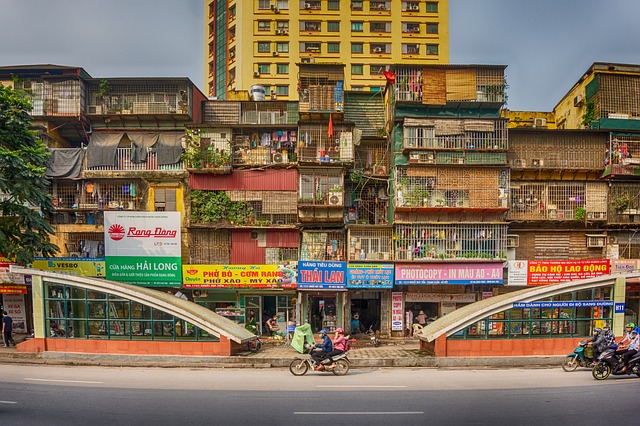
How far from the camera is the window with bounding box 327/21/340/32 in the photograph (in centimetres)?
4125

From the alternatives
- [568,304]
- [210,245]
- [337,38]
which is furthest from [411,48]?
[568,304]

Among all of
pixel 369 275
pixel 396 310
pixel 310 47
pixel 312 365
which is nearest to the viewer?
pixel 312 365

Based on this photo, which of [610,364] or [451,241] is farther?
[451,241]

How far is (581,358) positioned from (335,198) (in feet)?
43.1

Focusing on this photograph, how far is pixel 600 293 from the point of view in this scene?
1780 centimetres

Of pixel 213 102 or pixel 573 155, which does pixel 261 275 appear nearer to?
pixel 213 102

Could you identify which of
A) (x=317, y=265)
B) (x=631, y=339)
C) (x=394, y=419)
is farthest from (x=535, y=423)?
(x=317, y=265)

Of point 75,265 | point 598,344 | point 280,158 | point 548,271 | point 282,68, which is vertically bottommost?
point 598,344

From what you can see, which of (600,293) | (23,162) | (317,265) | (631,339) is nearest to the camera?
(631,339)

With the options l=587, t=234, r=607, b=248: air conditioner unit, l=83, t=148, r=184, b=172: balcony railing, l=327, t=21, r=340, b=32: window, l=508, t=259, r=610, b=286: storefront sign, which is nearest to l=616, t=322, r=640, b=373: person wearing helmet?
l=508, t=259, r=610, b=286: storefront sign

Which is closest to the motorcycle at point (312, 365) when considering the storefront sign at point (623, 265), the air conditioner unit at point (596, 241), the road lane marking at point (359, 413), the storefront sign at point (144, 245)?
the road lane marking at point (359, 413)

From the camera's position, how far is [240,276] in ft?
77.6

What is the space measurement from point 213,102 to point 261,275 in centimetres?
1102

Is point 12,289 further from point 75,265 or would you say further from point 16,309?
point 75,265
